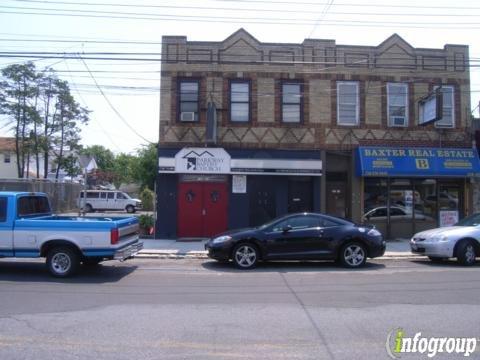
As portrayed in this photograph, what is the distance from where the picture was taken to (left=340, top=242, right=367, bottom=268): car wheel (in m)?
11.7

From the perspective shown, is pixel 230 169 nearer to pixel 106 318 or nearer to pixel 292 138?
pixel 292 138

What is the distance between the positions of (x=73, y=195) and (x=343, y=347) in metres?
32.8

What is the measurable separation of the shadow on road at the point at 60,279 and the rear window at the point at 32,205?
4.52ft

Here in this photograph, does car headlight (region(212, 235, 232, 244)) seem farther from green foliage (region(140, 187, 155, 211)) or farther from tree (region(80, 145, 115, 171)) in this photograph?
tree (region(80, 145, 115, 171))

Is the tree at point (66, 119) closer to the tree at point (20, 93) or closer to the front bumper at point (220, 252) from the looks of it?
the tree at point (20, 93)

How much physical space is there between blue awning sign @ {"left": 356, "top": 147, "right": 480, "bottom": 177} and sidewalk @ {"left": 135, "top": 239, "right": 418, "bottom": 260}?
2766mm

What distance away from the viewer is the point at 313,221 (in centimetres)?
1195

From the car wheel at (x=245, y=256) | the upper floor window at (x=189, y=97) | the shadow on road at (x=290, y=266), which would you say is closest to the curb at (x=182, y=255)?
the shadow on road at (x=290, y=266)

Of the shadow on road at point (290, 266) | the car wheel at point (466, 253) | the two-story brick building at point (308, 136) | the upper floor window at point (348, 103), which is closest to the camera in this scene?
the shadow on road at point (290, 266)

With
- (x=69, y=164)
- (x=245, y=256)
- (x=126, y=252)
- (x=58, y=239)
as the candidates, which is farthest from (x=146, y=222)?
(x=69, y=164)

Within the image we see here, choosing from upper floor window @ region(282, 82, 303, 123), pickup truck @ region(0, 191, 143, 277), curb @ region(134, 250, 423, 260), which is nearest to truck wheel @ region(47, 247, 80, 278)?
pickup truck @ region(0, 191, 143, 277)

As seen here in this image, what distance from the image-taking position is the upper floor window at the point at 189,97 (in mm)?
18266

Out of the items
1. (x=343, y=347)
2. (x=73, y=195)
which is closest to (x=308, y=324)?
(x=343, y=347)

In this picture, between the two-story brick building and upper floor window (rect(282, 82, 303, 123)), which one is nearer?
the two-story brick building
